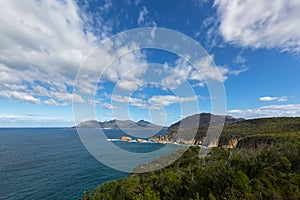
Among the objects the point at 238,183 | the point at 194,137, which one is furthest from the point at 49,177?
the point at 194,137

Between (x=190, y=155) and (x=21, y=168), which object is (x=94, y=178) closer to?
(x=21, y=168)

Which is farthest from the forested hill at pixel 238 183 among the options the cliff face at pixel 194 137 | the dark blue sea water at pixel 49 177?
the cliff face at pixel 194 137

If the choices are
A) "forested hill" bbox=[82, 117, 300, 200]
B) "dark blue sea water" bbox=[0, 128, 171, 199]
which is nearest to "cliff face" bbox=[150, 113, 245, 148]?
"dark blue sea water" bbox=[0, 128, 171, 199]

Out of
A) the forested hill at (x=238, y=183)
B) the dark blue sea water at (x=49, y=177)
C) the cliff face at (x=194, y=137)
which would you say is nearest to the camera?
the forested hill at (x=238, y=183)

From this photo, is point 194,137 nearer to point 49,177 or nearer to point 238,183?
point 49,177

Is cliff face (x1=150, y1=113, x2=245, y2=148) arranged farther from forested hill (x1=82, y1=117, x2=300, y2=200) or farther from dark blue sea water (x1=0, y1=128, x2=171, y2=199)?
forested hill (x1=82, y1=117, x2=300, y2=200)

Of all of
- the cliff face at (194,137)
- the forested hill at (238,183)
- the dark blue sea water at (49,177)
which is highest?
the cliff face at (194,137)

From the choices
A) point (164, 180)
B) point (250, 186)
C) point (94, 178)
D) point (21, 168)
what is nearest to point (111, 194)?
point (164, 180)

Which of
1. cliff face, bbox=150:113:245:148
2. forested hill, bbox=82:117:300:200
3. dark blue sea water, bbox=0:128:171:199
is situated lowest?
dark blue sea water, bbox=0:128:171:199

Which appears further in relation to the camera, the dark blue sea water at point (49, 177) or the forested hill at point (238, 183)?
the dark blue sea water at point (49, 177)

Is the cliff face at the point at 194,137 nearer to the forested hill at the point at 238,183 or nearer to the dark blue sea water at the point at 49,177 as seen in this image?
the dark blue sea water at the point at 49,177

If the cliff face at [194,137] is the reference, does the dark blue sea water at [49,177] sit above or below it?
below

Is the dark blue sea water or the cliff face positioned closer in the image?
the dark blue sea water

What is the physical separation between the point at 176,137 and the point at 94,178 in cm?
5971
